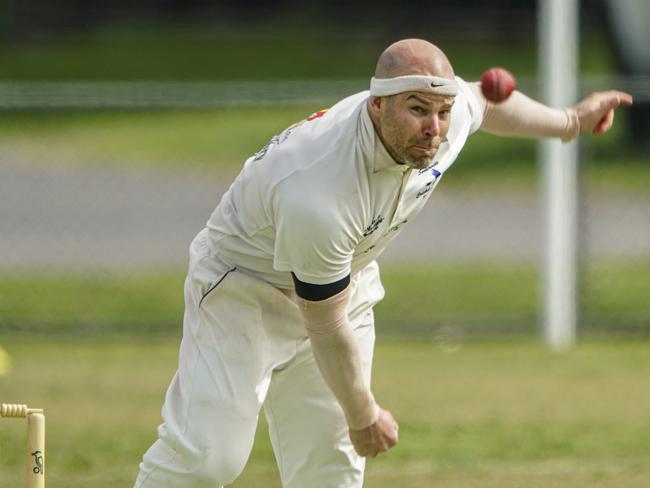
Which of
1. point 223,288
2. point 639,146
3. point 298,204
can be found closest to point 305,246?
point 298,204

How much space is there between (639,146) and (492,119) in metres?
12.0

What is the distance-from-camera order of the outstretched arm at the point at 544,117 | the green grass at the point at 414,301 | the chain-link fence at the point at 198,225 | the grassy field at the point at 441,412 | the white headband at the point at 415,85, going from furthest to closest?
the chain-link fence at the point at 198,225 < the green grass at the point at 414,301 < the grassy field at the point at 441,412 < the outstretched arm at the point at 544,117 < the white headband at the point at 415,85

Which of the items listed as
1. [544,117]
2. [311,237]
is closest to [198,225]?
[544,117]

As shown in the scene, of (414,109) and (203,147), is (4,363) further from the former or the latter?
(203,147)

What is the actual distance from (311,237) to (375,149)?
363mm

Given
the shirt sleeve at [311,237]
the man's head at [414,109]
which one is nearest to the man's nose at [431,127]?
the man's head at [414,109]

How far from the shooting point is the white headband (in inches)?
174

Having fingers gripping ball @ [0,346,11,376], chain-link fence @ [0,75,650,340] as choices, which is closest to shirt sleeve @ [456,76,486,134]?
fingers gripping ball @ [0,346,11,376]

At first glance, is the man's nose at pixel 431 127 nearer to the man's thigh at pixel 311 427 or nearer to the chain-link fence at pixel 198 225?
the man's thigh at pixel 311 427

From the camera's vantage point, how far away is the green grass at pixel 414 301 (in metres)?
11.4

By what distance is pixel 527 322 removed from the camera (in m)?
11.6

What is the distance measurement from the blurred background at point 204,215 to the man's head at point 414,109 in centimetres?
266

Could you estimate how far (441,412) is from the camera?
847 cm

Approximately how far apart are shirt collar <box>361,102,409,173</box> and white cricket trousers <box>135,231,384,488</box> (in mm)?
727
